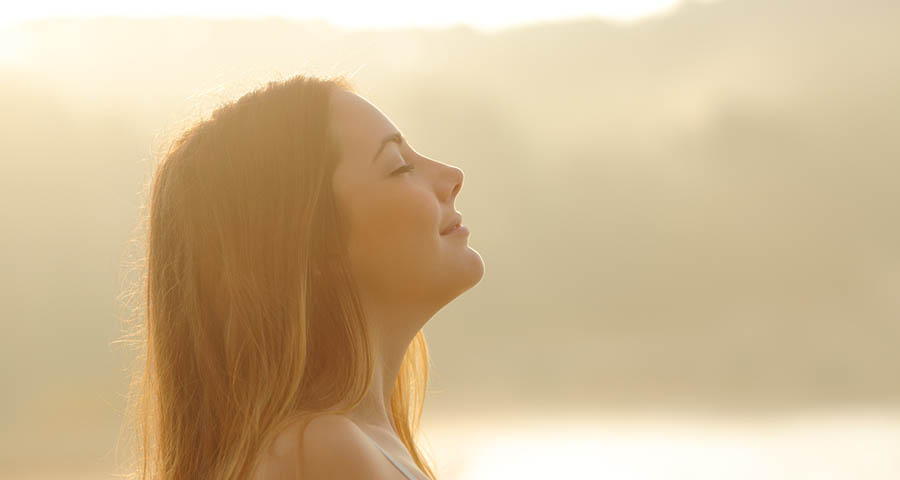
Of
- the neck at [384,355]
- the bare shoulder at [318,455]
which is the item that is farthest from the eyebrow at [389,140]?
the bare shoulder at [318,455]

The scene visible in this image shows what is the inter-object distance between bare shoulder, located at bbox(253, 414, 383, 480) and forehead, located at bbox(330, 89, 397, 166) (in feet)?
1.93

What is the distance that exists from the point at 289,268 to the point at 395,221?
241 millimetres

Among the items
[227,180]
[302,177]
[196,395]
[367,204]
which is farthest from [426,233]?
[196,395]

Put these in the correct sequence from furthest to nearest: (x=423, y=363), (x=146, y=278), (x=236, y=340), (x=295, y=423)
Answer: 1. (x=423, y=363)
2. (x=146, y=278)
3. (x=236, y=340)
4. (x=295, y=423)

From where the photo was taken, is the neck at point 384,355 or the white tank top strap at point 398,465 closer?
the white tank top strap at point 398,465

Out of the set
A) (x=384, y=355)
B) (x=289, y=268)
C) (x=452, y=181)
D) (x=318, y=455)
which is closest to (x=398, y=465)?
(x=318, y=455)

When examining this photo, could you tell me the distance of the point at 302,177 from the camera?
225cm

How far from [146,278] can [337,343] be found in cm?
51

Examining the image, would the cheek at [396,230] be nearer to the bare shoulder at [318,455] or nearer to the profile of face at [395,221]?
the profile of face at [395,221]

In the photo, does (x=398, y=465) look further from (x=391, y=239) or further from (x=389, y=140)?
(x=389, y=140)

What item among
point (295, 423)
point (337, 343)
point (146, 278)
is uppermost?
point (146, 278)

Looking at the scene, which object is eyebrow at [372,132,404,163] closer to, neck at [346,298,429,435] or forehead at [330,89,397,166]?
forehead at [330,89,397,166]

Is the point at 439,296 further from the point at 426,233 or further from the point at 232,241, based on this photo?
the point at 232,241

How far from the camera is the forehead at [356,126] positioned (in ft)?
7.51
